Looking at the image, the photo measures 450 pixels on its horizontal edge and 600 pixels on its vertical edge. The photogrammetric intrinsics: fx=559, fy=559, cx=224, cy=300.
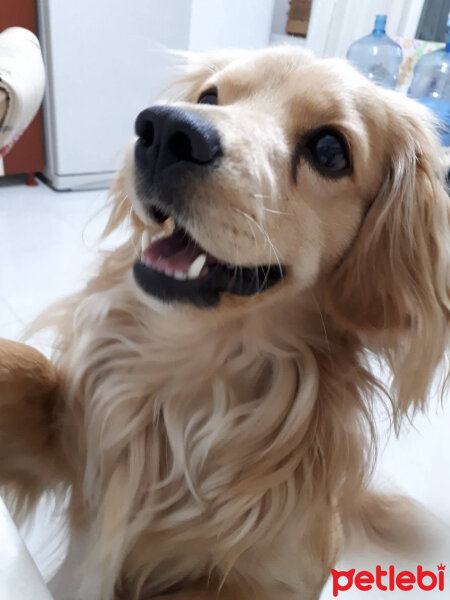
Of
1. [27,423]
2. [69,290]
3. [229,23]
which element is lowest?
[69,290]

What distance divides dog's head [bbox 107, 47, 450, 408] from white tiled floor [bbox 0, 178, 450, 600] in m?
0.37

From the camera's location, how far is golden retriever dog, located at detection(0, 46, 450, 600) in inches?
26.2

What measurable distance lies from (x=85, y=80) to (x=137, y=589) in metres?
2.23

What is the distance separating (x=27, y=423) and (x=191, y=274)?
0.32 meters

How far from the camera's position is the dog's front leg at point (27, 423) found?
71 centimetres

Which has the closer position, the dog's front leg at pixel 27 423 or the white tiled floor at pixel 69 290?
the dog's front leg at pixel 27 423

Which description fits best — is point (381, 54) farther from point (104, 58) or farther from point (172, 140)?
point (172, 140)

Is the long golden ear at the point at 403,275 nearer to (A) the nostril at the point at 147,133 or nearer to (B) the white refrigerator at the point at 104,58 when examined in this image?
(A) the nostril at the point at 147,133

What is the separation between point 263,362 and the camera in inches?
29.4

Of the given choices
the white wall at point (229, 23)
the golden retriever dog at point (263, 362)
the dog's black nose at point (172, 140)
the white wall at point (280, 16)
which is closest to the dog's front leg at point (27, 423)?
the golden retriever dog at point (263, 362)

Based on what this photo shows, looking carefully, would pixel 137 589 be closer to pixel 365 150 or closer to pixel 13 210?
pixel 365 150

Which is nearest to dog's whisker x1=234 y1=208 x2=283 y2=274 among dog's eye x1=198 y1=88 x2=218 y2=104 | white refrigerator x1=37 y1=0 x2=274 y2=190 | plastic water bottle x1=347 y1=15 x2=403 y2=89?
dog's eye x1=198 y1=88 x2=218 y2=104

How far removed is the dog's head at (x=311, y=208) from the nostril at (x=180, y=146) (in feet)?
0.10

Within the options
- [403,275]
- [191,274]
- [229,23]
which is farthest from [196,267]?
[229,23]
